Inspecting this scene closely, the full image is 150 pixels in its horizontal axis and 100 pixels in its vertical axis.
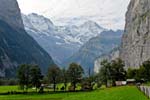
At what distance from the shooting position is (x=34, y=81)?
198 metres

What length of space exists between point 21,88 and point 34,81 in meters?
7.94

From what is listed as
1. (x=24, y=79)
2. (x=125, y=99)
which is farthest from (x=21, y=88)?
(x=125, y=99)

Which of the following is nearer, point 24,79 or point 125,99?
point 125,99

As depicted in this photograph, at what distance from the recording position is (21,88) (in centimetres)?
19375

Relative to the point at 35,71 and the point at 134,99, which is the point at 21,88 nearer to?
the point at 35,71

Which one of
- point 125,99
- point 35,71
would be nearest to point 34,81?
point 35,71

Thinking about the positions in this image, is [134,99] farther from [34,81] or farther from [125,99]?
[34,81]

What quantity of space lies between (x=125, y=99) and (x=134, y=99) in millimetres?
1561

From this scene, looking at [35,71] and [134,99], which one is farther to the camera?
[35,71]

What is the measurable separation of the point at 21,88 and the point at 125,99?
137 m

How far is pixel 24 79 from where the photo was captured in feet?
653

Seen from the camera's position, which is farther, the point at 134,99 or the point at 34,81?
the point at 34,81

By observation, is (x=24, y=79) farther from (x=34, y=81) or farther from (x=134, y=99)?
(x=134, y=99)

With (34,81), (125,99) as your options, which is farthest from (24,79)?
(125,99)
